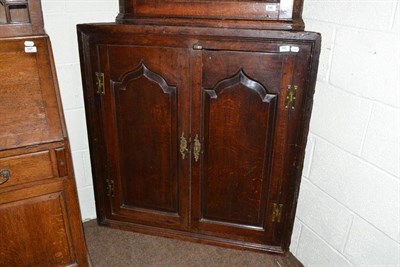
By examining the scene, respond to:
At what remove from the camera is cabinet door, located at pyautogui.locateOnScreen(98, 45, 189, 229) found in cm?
163

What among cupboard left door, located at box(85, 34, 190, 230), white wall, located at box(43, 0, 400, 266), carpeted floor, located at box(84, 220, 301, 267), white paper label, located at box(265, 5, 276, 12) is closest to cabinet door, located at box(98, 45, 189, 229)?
cupboard left door, located at box(85, 34, 190, 230)

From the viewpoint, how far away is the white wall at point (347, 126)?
128cm

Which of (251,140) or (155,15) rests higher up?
(155,15)

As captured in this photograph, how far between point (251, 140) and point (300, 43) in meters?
0.48

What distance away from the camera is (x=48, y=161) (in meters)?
1.40

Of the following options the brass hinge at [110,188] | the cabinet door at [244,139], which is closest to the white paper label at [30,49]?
the cabinet door at [244,139]

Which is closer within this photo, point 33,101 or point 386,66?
point 386,66

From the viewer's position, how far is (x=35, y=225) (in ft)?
4.83

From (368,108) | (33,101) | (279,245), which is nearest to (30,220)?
(33,101)

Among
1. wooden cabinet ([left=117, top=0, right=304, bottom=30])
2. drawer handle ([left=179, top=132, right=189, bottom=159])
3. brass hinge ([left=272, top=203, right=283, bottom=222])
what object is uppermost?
wooden cabinet ([left=117, top=0, right=304, bottom=30])

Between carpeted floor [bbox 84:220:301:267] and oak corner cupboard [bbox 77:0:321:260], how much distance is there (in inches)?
2.0

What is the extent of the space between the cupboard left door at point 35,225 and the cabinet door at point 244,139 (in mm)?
646

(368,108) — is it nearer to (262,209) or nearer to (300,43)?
(300,43)

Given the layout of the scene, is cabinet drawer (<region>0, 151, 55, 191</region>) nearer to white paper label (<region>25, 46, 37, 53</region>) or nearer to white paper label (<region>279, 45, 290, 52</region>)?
white paper label (<region>25, 46, 37, 53</region>)
